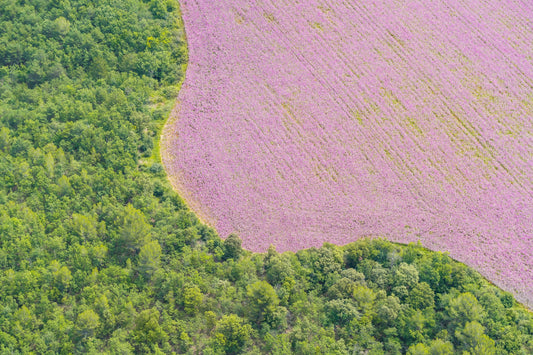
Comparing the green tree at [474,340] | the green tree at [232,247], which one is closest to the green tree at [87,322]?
the green tree at [232,247]

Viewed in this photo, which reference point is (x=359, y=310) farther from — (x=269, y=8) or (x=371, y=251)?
(x=269, y=8)

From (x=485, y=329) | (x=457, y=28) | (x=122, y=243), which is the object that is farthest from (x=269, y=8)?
(x=485, y=329)

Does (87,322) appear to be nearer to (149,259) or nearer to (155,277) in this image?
(155,277)

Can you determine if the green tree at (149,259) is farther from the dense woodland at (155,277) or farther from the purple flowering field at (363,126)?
the purple flowering field at (363,126)

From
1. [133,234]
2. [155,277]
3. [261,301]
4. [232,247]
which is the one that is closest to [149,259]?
[155,277]

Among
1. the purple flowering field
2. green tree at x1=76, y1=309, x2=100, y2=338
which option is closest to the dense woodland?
green tree at x1=76, y1=309, x2=100, y2=338

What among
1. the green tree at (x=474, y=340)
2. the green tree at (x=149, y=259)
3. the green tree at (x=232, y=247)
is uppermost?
the green tree at (x=474, y=340)
